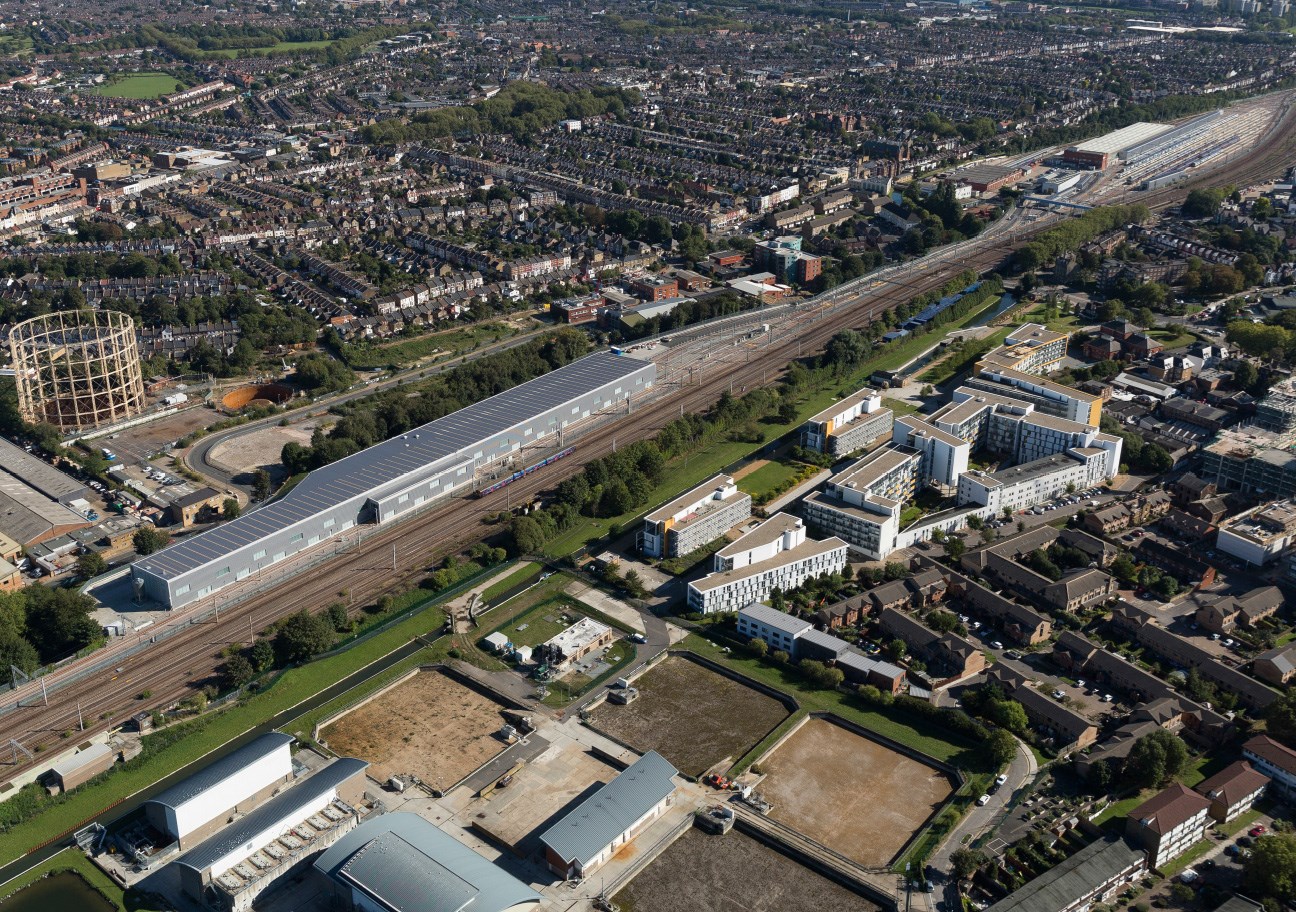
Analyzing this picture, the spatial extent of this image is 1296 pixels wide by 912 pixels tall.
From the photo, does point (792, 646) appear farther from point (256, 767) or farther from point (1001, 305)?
point (1001, 305)

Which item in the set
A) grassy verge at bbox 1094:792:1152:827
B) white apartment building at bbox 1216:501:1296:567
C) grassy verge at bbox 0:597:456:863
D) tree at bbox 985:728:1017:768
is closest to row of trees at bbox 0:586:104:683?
grassy verge at bbox 0:597:456:863

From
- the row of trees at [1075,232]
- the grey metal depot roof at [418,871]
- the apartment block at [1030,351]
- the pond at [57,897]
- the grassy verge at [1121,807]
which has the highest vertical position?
the row of trees at [1075,232]

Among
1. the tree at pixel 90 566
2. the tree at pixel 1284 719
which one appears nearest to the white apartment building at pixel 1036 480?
the tree at pixel 1284 719

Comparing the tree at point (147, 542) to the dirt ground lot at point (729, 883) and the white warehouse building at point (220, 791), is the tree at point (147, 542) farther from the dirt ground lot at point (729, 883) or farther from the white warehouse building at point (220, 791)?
the dirt ground lot at point (729, 883)

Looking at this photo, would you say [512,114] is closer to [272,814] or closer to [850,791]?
[850,791]

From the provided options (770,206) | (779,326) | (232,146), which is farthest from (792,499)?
(232,146)

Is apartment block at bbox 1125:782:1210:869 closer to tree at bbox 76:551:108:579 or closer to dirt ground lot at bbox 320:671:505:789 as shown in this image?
dirt ground lot at bbox 320:671:505:789

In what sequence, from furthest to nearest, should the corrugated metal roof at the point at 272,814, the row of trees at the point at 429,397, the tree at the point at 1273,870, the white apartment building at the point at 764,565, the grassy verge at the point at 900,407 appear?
the grassy verge at the point at 900,407, the row of trees at the point at 429,397, the white apartment building at the point at 764,565, the corrugated metal roof at the point at 272,814, the tree at the point at 1273,870
